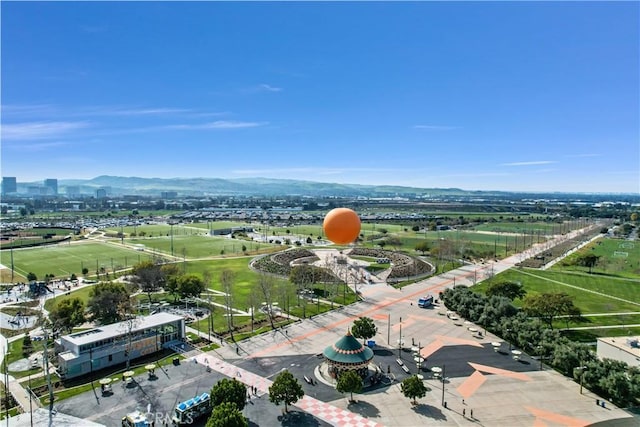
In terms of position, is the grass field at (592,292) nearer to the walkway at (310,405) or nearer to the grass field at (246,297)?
the grass field at (246,297)

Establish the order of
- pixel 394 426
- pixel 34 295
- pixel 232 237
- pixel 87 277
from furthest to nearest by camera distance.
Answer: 1. pixel 232 237
2. pixel 87 277
3. pixel 34 295
4. pixel 394 426

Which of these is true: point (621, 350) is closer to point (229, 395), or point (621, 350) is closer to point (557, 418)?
point (557, 418)

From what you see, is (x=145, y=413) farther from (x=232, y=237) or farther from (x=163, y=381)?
(x=232, y=237)

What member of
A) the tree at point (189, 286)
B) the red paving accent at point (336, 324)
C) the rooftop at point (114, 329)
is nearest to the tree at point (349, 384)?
the red paving accent at point (336, 324)

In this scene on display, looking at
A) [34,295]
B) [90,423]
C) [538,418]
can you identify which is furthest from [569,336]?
[34,295]

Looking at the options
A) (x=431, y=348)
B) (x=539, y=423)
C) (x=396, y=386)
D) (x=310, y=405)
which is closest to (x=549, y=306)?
(x=431, y=348)

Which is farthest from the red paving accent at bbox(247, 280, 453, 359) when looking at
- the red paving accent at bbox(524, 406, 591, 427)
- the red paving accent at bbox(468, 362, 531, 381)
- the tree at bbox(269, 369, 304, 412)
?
the red paving accent at bbox(524, 406, 591, 427)

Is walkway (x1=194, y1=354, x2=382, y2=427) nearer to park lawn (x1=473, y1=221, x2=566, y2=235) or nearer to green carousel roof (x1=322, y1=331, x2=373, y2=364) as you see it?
green carousel roof (x1=322, y1=331, x2=373, y2=364)
